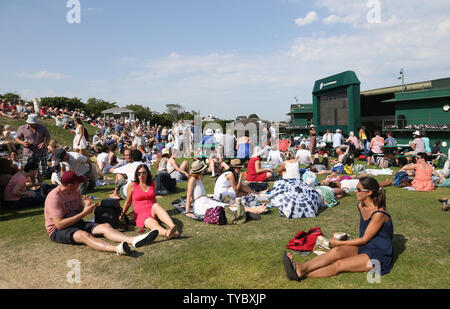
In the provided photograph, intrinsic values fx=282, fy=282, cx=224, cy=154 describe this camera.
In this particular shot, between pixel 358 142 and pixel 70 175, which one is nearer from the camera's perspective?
pixel 70 175

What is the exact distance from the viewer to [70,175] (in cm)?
427

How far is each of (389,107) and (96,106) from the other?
62.0 metres

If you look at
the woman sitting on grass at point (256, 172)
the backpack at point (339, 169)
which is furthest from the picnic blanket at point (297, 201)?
the backpack at point (339, 169)

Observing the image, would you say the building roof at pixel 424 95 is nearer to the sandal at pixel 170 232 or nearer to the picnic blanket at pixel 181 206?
the picnic blanket at pixel 181 206

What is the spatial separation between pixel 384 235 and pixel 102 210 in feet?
14.5

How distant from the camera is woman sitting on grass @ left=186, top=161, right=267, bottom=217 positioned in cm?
585

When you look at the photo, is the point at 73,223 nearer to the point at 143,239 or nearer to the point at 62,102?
the point at 143,239

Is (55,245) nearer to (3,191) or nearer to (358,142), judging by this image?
(3,191)

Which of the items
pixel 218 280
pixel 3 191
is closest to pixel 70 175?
pixel 218 280

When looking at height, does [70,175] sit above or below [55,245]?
above

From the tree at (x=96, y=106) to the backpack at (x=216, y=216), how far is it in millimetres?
61291

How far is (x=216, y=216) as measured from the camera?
17.8ft

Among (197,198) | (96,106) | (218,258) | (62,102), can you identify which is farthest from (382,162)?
(96,106)
